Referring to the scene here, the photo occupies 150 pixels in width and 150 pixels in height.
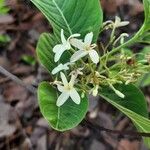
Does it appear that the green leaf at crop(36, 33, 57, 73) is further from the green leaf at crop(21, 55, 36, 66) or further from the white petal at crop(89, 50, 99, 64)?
the green leaf at crop(21, 55, 36, 66)

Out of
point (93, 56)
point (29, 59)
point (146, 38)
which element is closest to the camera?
point (93, 56)

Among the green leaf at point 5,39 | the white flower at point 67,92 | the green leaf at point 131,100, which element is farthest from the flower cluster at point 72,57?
the green leaf at point 5,39

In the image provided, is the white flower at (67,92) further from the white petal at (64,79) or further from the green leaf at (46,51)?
the green leaf at (46,51)

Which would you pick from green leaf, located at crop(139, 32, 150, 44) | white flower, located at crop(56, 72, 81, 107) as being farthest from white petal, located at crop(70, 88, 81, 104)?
green leaf, located at crop(139, 32, 150, 44)

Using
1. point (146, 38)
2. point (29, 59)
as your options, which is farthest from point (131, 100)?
point (29, 59)

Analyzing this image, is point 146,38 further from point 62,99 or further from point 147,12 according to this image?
point 62,99
